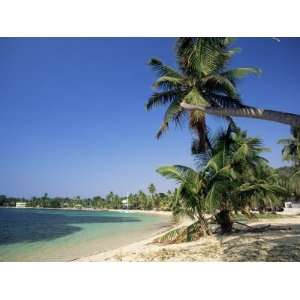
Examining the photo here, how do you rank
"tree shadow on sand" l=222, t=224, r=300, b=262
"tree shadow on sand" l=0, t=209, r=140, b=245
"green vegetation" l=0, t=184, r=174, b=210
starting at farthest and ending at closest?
"green vegetation" l=0, t=184, r=174, b=210 < "tree shadow on sand" l=0, t=209, r=140, b=245 < "tree shadow on sand" l=222, t=224, r=300, b=262

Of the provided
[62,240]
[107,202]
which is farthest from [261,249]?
[107,202]

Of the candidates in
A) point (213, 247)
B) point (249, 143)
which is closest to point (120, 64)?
point (249, 143)

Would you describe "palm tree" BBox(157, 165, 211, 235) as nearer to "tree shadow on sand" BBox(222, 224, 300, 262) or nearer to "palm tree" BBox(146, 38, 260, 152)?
"tree shadow on sand" BBox(222, 224, 300, 262)

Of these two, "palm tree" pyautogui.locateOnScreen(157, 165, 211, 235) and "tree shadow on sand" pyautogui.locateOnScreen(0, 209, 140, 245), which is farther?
"tree shadow on sand" pyautogui.locateOnScreen(0, 209, 140, 245)

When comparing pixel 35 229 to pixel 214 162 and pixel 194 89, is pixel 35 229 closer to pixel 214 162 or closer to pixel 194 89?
pixel 194 89

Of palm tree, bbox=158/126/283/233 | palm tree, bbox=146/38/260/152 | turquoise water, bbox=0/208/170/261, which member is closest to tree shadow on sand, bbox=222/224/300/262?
palm tree, bbox=158/126/283/233

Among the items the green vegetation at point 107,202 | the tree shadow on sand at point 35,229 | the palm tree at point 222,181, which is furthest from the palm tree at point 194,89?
the green vegetation at point 107,202

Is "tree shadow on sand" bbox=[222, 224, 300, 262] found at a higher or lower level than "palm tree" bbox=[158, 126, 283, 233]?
lower

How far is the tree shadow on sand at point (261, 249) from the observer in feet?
12.5

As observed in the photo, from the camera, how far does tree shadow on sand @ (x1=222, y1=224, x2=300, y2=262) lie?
3799 mm

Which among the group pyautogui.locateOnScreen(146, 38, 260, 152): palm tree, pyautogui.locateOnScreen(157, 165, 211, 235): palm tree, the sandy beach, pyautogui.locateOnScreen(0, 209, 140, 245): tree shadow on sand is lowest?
pyautogui.locateOnScreen(0, 209, 140, 245): tree shadow on sand
